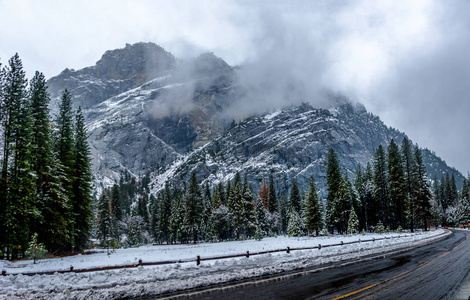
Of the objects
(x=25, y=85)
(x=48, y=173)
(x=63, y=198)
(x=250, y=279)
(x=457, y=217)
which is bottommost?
(x=457, y=217)

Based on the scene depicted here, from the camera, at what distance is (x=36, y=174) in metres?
31.5

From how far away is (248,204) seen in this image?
226ft

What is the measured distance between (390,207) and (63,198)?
7245cm

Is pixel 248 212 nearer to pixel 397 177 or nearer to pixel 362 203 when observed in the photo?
pixel 362 203

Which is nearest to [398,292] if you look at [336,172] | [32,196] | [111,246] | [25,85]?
[32,196]

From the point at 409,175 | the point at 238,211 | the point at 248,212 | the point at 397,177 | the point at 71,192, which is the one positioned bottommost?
the point at 248,212

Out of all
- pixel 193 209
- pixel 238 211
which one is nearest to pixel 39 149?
pixel 193 209

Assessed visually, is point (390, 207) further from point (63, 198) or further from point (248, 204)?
point (63, 198)

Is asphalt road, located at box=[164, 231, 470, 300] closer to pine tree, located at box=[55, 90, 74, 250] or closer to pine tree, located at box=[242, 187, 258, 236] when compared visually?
pine tree, located at box=[55, 90, 74, 250]

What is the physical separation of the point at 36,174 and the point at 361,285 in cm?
3339

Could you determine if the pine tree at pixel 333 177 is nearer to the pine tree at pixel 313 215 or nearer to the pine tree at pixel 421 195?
the pine tree at pixel 313 215

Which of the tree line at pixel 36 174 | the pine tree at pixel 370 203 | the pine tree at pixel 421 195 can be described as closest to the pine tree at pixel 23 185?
the tree line at pixel 36 174

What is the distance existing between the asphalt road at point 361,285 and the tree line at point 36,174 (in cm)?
2667

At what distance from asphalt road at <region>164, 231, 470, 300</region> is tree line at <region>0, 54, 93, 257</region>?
26.7 m
